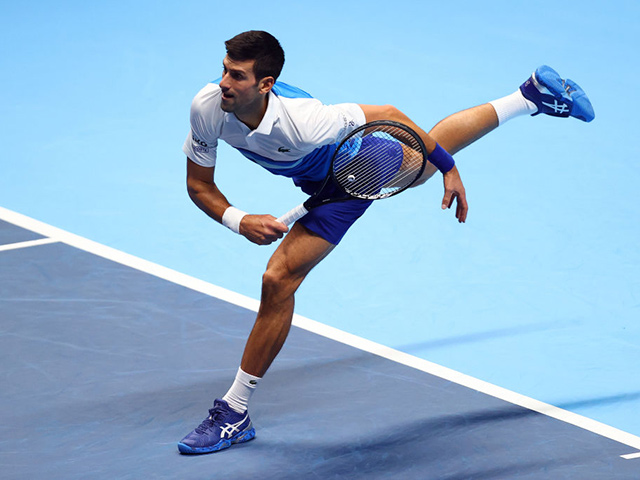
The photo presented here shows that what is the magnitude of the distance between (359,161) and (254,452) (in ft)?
4.03

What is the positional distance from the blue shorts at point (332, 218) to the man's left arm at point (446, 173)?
35cm

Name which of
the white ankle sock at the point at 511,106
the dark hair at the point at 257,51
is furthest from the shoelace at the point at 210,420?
the white ankle sock at the point at 511,106

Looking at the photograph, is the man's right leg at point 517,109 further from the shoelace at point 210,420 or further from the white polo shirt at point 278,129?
the shoelace at point 210,420

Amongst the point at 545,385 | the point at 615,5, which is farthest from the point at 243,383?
the point at 615,5

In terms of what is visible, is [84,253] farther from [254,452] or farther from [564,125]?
[564,125]

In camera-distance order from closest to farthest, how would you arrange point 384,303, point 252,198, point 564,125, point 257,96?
point 257,96 → point 384,303 → point 252,198 → point 564,125

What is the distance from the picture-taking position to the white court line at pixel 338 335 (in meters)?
4.62

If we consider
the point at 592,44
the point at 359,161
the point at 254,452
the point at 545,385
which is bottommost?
the point at 254,452

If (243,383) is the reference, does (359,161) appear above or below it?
above

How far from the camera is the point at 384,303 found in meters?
5.87

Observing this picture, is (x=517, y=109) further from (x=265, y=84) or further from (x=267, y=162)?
(x=265, y=84)

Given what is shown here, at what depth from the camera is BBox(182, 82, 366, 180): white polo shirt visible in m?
4.21

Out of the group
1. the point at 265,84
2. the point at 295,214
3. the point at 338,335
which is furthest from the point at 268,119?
the point at 338,335

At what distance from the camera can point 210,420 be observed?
4.46 meters
